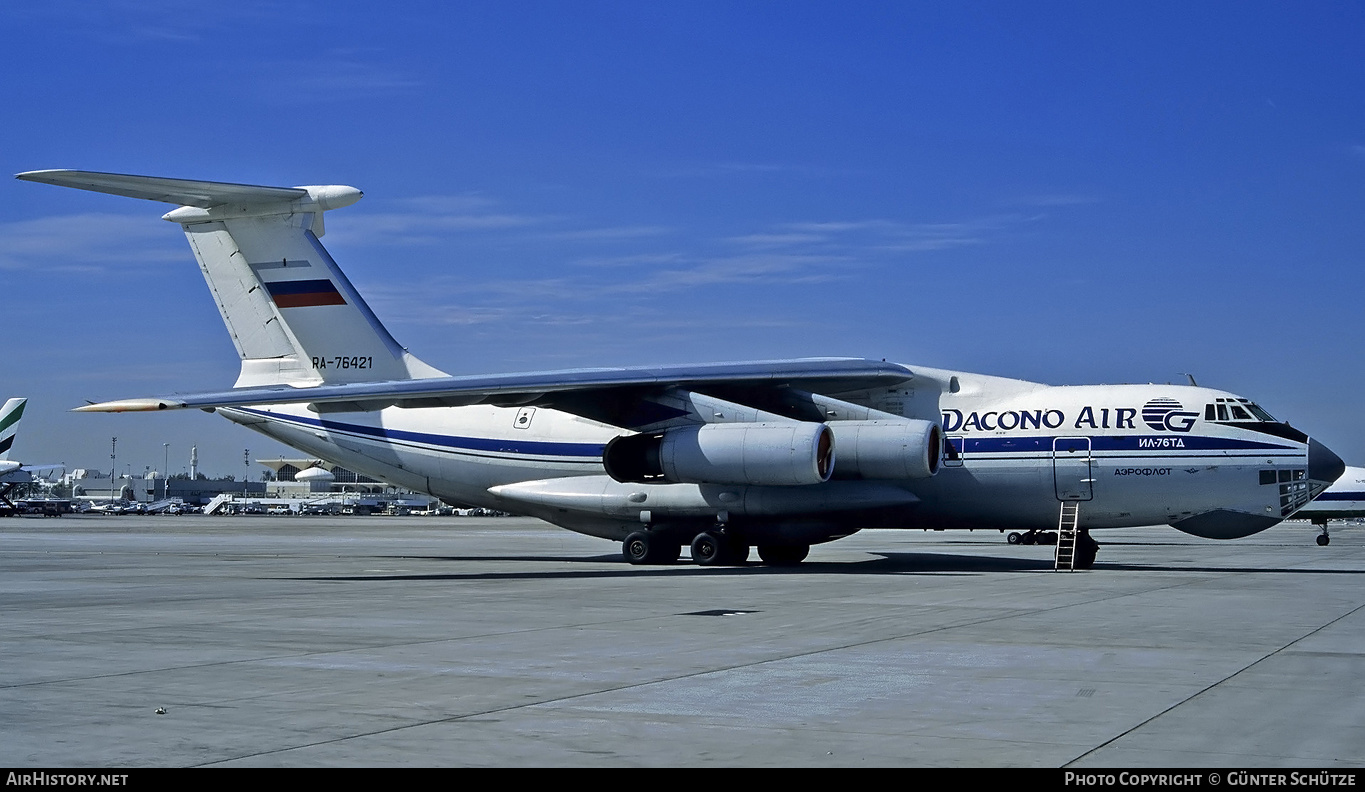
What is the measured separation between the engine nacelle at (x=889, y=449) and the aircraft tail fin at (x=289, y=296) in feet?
25.0

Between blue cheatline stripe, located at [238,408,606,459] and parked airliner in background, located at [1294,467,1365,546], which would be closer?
blue cheatline stripe, located at [238,408,606,459]

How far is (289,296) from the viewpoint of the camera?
72.7 feet

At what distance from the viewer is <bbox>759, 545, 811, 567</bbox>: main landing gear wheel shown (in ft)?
69.0

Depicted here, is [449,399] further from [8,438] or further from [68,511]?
[68,511]

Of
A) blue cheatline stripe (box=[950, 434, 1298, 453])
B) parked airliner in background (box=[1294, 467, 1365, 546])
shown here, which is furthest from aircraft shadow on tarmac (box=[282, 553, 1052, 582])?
parked airliner in background (box=[1294, 467, 1365, 546])

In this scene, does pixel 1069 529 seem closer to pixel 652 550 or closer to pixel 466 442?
pixel 652 550

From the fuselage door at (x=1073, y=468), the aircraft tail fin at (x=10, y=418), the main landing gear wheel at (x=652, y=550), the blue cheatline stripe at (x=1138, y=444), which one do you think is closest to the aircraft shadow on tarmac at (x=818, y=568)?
the main landing gear wheel at (x=652, y=550)

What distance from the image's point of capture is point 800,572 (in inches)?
739

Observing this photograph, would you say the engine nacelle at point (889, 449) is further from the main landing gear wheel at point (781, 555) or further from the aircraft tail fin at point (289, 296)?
the aircraft tail fin at point (289, 296)

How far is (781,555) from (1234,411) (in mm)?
7313

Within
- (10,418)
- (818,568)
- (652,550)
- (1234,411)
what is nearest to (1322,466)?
(1234,411)

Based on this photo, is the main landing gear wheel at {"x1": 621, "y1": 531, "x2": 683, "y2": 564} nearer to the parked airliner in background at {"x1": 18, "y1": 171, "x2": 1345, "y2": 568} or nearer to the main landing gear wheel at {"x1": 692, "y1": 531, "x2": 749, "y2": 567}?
the parked airliner in background at {"x1": 18, "y1": 171, "x2": 1345, "y2": 568}

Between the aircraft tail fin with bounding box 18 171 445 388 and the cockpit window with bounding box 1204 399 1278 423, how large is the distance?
12.5 m

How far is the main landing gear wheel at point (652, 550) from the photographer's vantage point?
67.8 feet
